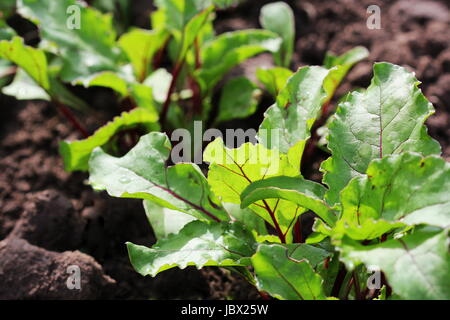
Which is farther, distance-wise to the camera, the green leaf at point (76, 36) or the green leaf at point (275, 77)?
the green leaf at point (76, 36)

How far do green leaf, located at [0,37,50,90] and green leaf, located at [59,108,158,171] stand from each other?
0.95 feet

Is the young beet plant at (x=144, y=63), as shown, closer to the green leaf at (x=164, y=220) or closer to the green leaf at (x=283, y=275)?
the green leaf at (x=164, y=220)

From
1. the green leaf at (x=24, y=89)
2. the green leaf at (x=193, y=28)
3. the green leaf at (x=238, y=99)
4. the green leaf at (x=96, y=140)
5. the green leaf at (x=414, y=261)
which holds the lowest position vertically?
the green leaf at (x=414, y=261)

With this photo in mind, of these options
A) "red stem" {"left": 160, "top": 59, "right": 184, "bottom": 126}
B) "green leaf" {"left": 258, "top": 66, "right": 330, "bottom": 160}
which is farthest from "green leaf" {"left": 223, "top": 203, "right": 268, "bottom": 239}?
"red stem" {"left": 160, "top": 59, "right": 184, "bottom": 126}

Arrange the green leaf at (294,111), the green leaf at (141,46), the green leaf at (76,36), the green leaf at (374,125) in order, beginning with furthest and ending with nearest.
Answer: the green leaf at (141,46)
the green leaf at (76,36)
the green leaf at (294,111)
the green leaf at (374,125)

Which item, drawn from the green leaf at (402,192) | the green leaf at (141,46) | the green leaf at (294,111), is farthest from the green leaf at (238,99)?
the green leaf at (402,192)

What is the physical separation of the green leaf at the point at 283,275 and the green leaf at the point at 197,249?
0.10 m

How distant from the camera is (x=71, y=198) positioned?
85.4 inches

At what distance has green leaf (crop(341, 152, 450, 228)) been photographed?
1.23 metres

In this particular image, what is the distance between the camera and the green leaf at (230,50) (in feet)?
7.06
